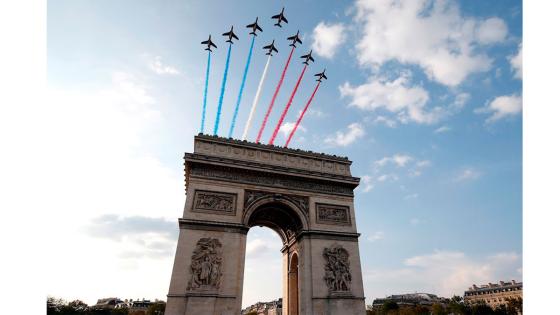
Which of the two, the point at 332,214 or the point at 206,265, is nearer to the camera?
the point at 206,265

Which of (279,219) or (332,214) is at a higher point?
(279,219)

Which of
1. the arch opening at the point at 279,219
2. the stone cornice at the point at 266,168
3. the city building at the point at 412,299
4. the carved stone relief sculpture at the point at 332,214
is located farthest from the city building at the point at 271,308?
the stone cornice at the point at 266,168

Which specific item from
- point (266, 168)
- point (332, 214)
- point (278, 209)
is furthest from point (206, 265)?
point (332, 214)

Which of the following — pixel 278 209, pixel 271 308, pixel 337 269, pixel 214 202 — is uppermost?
pixel 278 209

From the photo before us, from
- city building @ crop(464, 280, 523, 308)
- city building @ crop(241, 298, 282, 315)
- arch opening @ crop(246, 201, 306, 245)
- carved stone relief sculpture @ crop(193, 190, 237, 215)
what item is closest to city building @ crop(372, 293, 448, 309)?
city building @ crop(464, 280, 523, 308)

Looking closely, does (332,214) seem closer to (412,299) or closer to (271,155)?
(271,155)

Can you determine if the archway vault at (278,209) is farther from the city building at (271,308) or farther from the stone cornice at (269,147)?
the city building at (271,308)
